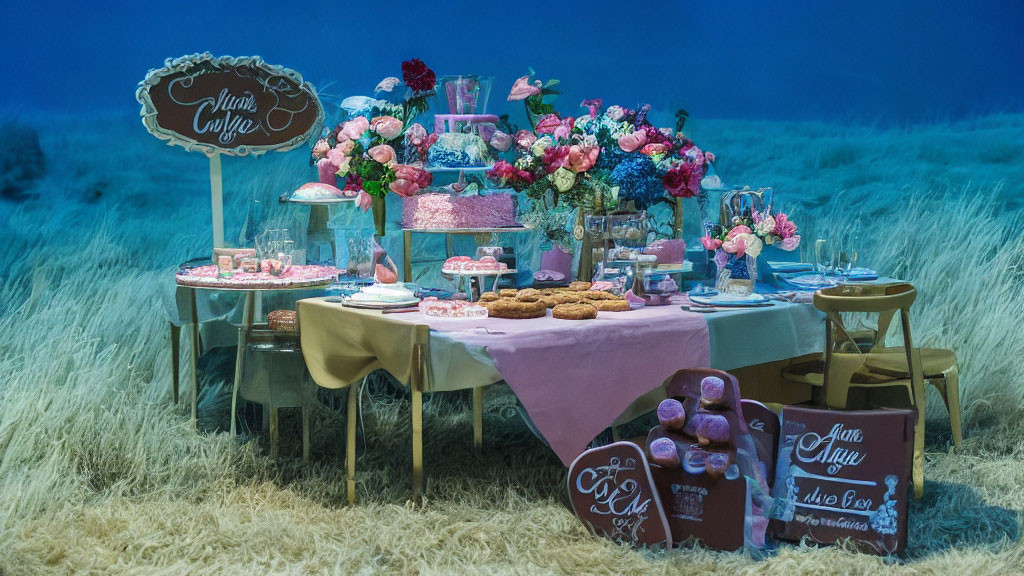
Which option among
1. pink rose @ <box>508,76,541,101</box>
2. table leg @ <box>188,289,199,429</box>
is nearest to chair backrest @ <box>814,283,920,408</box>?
pink rose @ <box>508,76,541,101</box>

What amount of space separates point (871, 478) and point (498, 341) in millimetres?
1324

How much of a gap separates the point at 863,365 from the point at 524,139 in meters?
1.69

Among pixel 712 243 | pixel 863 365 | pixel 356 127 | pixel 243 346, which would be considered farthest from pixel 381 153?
pixel 863 365

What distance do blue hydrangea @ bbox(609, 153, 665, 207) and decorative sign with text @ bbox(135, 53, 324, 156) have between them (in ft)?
4.75

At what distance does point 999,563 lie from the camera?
340 cm

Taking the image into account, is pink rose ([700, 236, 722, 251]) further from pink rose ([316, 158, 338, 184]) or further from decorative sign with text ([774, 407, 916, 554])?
pink rose ([316, 158, 338, 184])

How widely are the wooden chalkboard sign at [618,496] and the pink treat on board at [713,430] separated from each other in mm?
208

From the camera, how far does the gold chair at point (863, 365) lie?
12.1 feet

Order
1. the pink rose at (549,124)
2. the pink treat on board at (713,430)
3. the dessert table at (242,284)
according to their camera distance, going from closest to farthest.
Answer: the pink treat on board at (713,430) → the dessert table at (242,284) → the pink rose at (549,124)

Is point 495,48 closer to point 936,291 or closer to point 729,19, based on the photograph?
point 729,19

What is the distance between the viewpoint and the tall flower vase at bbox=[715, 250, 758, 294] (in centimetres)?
423

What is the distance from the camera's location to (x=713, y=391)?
333cm

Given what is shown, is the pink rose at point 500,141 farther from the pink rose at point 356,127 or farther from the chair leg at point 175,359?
the chair leg at point 175,359

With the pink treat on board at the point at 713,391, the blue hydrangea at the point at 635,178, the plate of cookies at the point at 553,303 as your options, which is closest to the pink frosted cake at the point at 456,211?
the plate of cookies at the point at 553,303
